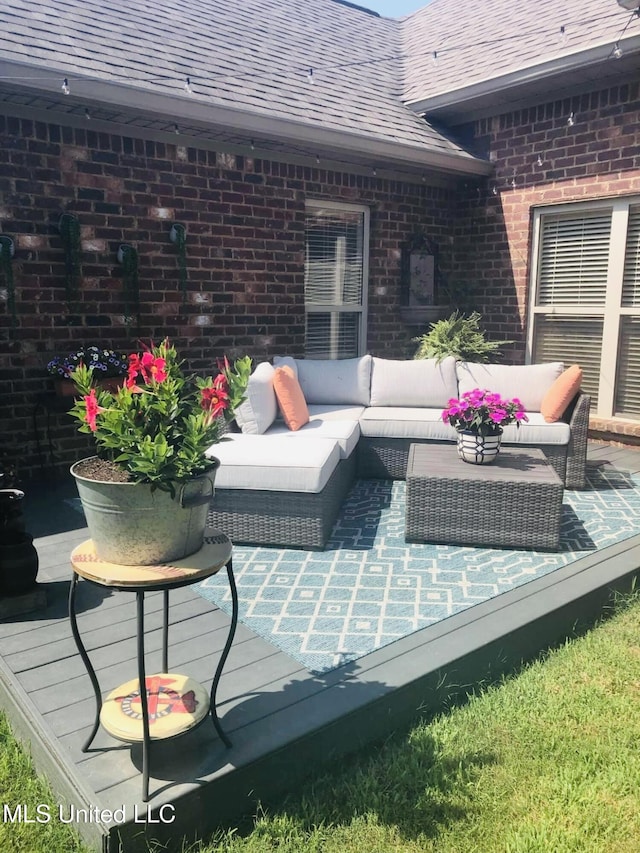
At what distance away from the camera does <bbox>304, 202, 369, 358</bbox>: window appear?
251 inches

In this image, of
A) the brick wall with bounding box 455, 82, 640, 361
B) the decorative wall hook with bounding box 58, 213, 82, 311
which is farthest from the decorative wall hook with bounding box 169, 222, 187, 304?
the brick wall with bounding box 455, 82, 640, 361

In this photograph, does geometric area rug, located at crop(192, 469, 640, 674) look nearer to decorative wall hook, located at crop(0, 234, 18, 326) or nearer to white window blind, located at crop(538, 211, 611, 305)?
decorative wall hook, located at crop(0, 234, 18, 326)

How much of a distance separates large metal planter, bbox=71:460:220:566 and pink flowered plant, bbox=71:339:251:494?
0.04 m

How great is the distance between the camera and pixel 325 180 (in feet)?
20.5

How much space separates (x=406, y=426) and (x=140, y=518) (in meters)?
3.32

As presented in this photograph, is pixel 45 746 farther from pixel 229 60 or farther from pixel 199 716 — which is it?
pixel 229 60

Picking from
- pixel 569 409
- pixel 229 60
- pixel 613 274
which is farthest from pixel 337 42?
pixel 569 409

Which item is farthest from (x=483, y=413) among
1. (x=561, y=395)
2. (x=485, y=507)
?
(x=561, y=395)

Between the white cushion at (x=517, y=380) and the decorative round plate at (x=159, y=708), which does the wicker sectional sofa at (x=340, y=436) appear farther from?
the decorative round plate at (x=159, y=708)

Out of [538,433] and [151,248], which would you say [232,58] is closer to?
[151,248]

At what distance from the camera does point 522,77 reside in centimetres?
589

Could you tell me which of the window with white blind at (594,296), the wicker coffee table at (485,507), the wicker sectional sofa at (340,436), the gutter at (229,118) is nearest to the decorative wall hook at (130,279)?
the gutter at (229,118)

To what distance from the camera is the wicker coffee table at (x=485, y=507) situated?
11.6 ft

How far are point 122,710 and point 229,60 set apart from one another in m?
5.62
